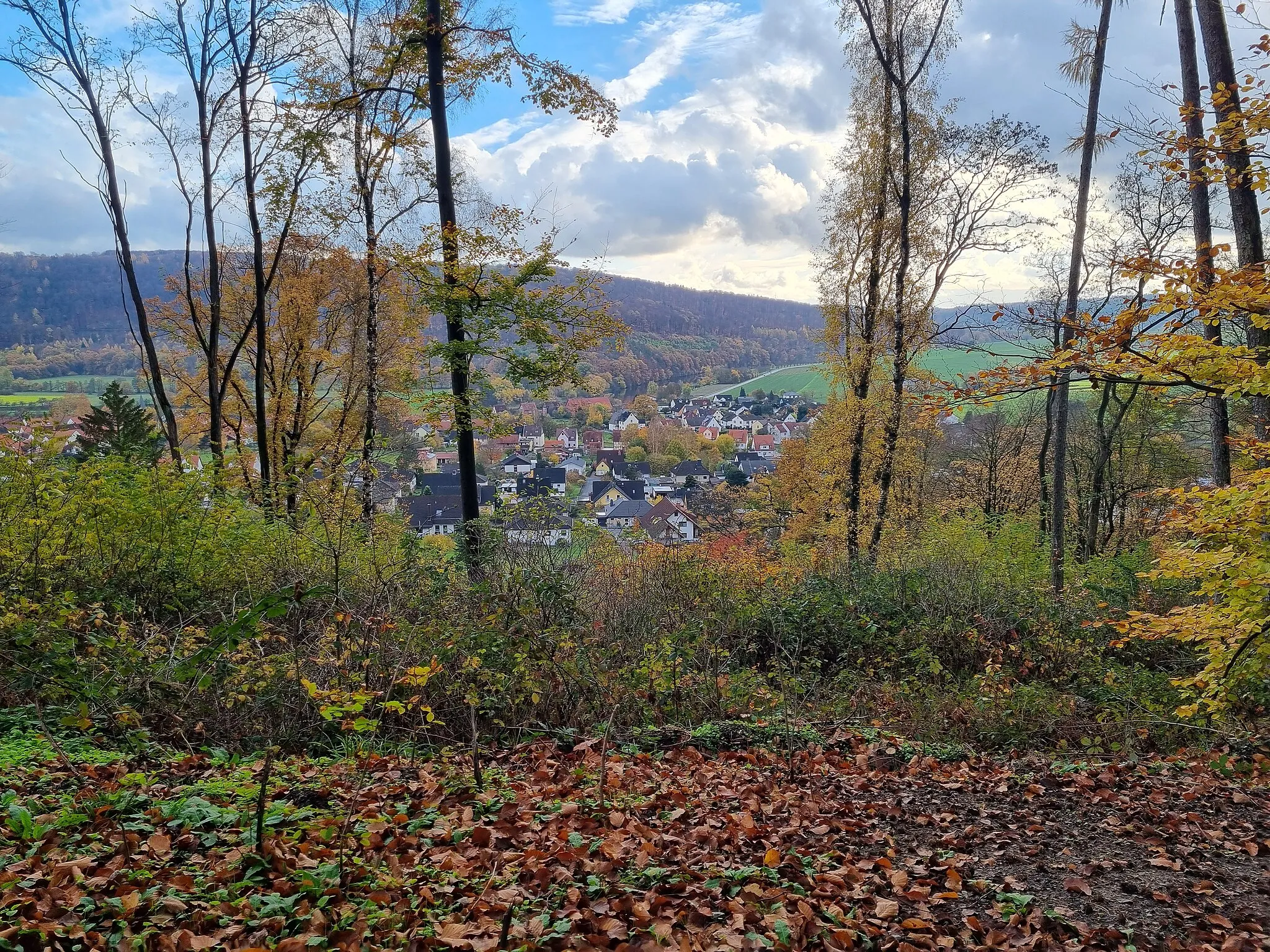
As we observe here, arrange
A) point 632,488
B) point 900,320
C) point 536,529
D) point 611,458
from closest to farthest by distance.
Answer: point 536,529
point 900,320
point 632,488
point 611,458

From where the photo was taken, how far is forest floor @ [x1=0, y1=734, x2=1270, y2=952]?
2.89m

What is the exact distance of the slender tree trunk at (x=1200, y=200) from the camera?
543cm

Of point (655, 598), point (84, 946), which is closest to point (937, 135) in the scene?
point (655, 598)

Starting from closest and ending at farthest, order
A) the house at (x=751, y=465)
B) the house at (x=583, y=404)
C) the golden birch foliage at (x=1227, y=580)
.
Result: the golden birch foliage at (x=1227, y=580), the house at (x=751, y=465), the house at (x=583, y=404)

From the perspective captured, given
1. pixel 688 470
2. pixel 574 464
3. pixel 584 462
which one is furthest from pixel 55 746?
pixel 574 464

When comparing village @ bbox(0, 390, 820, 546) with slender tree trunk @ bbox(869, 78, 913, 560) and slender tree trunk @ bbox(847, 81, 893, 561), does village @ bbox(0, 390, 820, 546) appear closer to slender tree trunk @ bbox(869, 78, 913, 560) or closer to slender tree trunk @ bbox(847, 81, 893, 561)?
slender tree trunk @ bbox(847, 81, 893, 561)

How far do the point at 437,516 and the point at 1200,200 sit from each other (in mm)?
12366

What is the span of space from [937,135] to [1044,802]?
46.9 feet

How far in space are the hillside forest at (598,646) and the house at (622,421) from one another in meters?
44.3

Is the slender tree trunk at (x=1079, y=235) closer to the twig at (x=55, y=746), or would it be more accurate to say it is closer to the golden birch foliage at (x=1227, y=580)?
the golden birch foliage at (x=1227, y=580)

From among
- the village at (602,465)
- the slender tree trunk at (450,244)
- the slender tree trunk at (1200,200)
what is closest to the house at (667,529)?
the village at (602,465)

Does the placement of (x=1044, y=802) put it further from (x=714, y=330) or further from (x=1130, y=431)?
(x=714, y=330)

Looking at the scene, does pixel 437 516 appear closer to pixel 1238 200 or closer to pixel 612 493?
pixel 1238 200

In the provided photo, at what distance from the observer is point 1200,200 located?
10.1 meters
